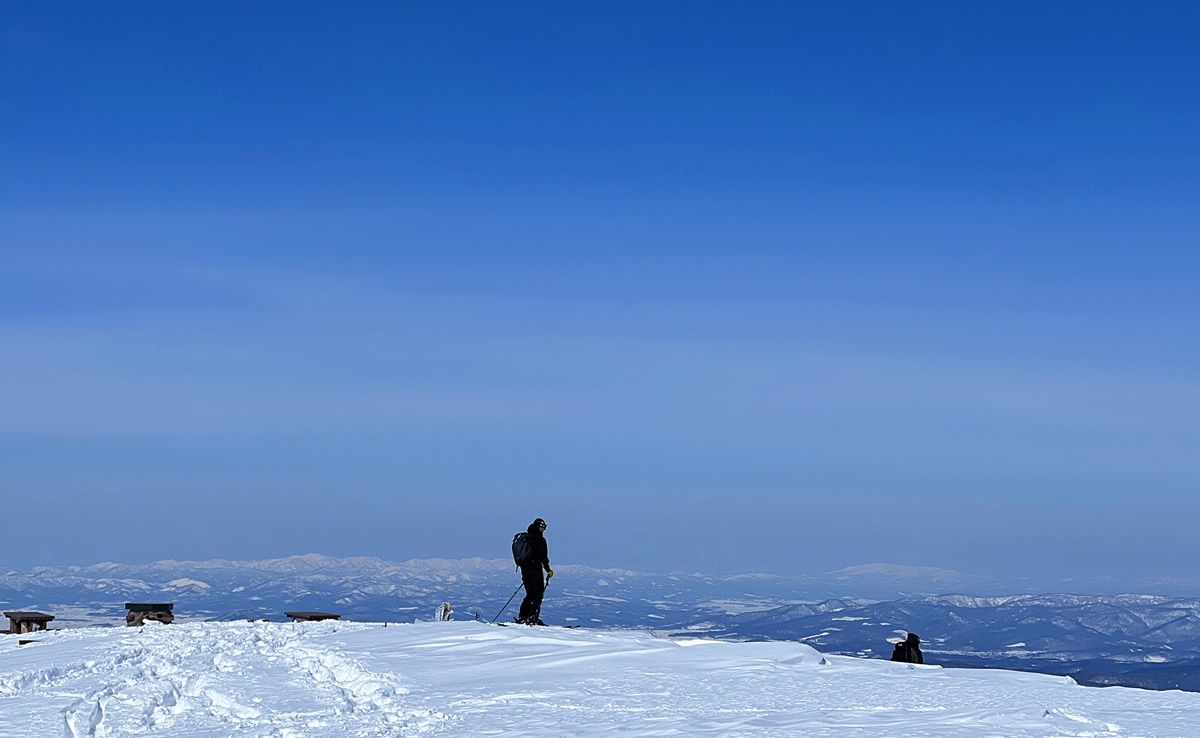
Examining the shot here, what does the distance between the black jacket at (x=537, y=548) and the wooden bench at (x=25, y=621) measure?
12.8 metres

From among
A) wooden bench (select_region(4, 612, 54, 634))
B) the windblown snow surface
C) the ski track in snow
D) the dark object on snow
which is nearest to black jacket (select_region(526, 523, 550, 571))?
the windblown snow surface

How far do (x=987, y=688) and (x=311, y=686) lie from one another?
845cm

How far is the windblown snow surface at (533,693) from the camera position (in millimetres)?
11477

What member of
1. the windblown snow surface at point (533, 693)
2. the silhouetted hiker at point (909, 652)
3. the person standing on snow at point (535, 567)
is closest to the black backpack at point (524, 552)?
the person standing on snow at point (535, 567)

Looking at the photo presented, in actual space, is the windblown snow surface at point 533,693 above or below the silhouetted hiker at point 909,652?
below

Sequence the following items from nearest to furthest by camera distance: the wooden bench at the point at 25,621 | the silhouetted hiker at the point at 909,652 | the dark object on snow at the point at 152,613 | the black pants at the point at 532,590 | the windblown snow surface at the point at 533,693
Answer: the windblown snow surface at the point at 533,693
the silhouetted hiker at the point at 909,652
the black pants at the point at 532,590
the wooden bench at the point at 25,621
the dark object on snow at the point at 152,613

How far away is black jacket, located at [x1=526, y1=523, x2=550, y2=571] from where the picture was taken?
23.1 meters

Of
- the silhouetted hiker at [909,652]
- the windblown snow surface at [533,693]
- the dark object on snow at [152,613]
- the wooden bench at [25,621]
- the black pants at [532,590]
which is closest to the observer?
the windblown snow surface at [533,693]

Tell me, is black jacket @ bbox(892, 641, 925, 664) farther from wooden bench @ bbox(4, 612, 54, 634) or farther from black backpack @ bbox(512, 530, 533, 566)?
wooden bench @ bbox(4, 612, 54, 634)

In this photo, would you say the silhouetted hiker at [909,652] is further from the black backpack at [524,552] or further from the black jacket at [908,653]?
the black backpack at [524,552]

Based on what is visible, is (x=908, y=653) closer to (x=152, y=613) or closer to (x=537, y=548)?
(x=537, y=548)

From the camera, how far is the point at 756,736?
35.9 feet

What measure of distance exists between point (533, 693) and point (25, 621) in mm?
19064

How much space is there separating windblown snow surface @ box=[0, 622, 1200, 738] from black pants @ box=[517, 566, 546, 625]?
10.5ft
